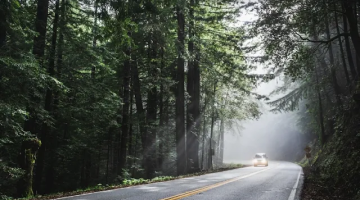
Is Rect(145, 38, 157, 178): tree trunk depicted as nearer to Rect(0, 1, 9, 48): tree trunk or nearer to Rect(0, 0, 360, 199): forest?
Rect(0, 0, 360, 199): forest

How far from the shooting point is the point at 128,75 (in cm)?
1568

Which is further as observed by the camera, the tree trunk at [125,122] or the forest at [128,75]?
the tree trunk at [125,122]

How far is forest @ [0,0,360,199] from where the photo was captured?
869 cm

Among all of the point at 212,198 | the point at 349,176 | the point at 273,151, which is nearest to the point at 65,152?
the point at 212,198

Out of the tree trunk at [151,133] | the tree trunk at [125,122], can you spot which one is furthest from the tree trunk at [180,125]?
the tree trunk at [125,122]

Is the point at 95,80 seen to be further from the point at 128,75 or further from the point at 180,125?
the point at 180,125

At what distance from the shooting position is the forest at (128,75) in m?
8.69

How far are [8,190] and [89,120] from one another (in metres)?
6.88

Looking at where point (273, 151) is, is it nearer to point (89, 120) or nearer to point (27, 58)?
point (89, 120)

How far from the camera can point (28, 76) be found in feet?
27.7

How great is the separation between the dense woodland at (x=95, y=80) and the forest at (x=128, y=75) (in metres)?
0.06

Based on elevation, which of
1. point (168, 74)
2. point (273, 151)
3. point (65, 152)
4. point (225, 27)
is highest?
point (225, 27)

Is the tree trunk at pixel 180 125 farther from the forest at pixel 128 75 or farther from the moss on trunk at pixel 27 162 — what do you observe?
the moss on trunk at pixel 27 162

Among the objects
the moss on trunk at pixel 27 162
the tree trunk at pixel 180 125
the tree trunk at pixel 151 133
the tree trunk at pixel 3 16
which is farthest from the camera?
the tree trunk at pixel 151 133
